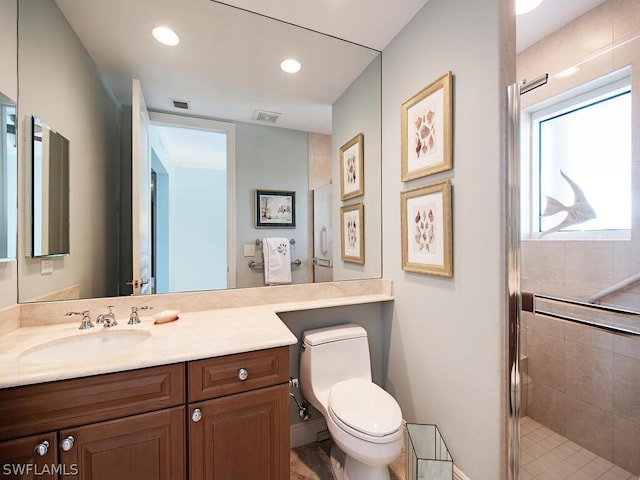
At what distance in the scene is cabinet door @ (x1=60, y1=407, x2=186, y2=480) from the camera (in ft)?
2.97

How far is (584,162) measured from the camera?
50.6 inches

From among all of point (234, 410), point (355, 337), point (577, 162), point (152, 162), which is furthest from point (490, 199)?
point (152, 162)

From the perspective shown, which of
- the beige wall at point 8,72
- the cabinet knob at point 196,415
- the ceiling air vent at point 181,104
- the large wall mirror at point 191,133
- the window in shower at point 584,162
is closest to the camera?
the cabinet knob at point 196,415

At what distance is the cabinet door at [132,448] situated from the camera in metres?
0.91

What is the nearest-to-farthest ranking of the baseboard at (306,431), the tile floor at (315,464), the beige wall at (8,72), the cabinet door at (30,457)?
the cabinet door at (30,457) < the beige wall at (8,72) < the tile floor at (315,464) < the baseboard at (306,431)

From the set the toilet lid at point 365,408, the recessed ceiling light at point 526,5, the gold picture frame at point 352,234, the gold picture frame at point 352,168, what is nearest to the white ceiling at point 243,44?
the recessed ceiling light at point 526,5

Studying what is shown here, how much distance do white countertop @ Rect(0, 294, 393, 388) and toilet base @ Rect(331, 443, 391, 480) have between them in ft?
2.45

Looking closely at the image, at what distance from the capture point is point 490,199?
1.22 metres

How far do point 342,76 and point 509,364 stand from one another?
6.42 ft

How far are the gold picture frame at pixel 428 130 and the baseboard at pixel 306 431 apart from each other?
1.61 meters

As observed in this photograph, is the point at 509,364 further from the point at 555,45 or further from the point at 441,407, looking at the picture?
the point at 555,45

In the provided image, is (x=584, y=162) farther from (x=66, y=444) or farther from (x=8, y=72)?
(x=8, y=72)

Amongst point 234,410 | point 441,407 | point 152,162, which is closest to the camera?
point 234,410

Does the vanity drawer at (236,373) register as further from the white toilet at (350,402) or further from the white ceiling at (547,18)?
the white ceiling at (547,18)
